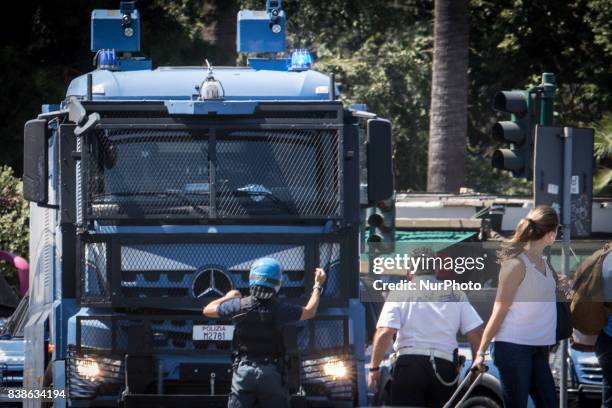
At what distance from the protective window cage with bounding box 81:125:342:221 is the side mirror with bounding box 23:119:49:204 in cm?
36

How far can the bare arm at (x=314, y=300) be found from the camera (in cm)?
893

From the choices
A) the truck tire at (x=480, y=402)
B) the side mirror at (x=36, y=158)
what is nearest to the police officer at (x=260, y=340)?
the side mirror at (x=36, y=158)

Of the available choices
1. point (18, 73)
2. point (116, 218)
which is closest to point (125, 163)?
point (116, 218)

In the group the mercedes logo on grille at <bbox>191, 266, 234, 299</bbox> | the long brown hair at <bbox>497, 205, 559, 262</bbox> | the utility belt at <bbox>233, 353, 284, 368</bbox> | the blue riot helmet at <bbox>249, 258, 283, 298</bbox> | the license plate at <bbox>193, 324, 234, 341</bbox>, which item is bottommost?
the license plate at <bbox>193, 324, 234, 341</bbox>

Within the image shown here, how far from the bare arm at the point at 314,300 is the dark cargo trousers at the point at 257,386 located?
0.47 m

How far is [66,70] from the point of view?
23125 millimetres

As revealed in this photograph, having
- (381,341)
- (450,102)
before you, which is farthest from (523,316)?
(450,102)

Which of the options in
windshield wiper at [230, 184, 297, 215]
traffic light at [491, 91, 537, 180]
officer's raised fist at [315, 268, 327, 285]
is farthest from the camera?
traffic light at [491, 91, 537, 180]

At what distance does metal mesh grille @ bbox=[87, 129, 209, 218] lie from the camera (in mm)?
9977

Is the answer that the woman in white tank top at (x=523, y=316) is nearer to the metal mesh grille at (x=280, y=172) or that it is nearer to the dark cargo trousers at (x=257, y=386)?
the dark cargo trousers at (x=257, y=386)

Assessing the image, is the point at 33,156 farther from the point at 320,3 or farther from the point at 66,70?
the point at 320,3

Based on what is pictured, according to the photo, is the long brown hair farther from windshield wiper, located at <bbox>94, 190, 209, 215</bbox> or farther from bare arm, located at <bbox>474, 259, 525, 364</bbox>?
windshield wiper, located at <bbox>94, 190, 209, 215</bbox>

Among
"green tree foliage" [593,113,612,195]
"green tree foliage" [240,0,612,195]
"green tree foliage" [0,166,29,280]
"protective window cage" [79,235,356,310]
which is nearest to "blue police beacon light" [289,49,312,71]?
"protective window cage" [79,235,356,310]

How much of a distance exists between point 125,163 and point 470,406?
11.1ft
